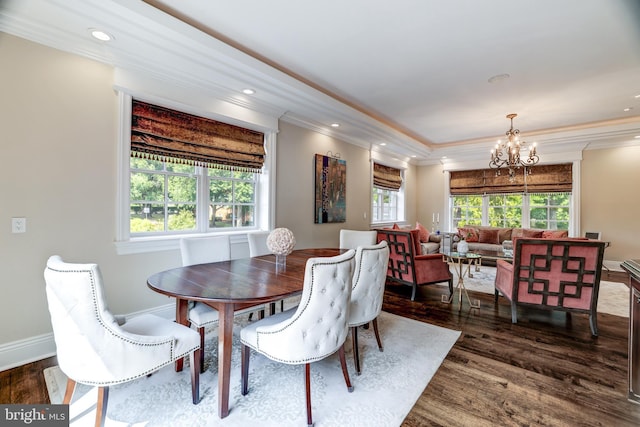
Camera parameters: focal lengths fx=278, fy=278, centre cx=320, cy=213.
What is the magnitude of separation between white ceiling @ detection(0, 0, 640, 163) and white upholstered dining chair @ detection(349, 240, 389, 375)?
1.88 m

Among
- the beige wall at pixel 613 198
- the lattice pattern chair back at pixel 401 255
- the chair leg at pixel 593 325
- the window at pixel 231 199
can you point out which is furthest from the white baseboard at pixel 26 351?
the beige wall at pixel 613 198

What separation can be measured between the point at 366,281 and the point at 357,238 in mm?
1293

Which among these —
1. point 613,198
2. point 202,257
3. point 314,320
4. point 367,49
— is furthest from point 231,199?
point 613,198

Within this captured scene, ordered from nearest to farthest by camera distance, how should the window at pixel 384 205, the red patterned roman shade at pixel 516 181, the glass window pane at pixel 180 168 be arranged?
the glass window pane at pixel 180 168 → the red patterned roman shade at pixel 516 181 → the window at pixel 384 205

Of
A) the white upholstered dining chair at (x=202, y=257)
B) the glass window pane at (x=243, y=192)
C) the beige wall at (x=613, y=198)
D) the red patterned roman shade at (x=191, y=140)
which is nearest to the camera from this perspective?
the white upholstered dining chair at (x=202, y=257)

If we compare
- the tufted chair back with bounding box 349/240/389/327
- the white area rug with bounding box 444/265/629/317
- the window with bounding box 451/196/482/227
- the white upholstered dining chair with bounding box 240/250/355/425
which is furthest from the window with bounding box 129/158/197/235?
the window with bounding box 451/196/482/227

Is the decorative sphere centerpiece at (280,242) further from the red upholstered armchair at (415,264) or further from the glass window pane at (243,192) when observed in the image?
the red upholstered armchair at (415,264)

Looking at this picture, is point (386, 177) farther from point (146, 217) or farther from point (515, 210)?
point (146, 217)

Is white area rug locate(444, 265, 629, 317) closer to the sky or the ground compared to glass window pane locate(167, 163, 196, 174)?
closer to the ground

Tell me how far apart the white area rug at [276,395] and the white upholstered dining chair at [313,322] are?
259 millimetres

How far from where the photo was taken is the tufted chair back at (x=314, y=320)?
4.90ft

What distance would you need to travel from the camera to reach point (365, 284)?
203 cm

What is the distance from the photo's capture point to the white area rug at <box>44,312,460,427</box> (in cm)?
158

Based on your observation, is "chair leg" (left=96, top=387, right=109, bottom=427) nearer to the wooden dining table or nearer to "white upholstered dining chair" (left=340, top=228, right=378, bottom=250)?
the wooden dining table
